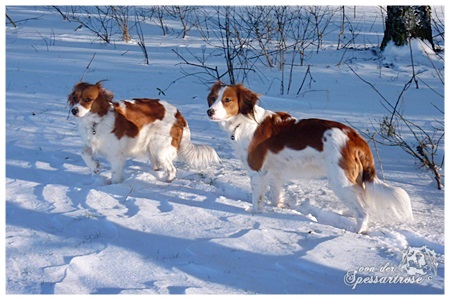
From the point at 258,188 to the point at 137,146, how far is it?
1.54 m

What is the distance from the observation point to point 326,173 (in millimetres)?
5105

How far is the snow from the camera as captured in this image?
4023mm

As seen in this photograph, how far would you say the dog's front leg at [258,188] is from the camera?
5.41 m

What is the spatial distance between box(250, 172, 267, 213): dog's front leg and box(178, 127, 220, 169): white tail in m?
1.05

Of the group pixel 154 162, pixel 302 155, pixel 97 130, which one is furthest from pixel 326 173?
pixel 97 130

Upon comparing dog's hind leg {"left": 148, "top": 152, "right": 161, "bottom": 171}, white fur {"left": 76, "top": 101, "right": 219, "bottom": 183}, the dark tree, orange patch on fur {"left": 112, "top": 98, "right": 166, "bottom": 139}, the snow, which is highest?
the dark tree

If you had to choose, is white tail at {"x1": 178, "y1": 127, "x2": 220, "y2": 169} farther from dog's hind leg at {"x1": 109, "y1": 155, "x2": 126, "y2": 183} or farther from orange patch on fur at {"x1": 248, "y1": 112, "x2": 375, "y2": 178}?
orange patch on fur at {"x1": 248, "y1": 112, "x2": 375, "y2": 178}

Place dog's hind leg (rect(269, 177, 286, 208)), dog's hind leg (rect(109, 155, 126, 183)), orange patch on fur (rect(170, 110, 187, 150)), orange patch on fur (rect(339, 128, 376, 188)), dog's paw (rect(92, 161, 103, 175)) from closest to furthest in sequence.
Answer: orange patch on fur (rect(339, 128, 376, 188))
dog's hind leg (rect(269, 177, 286, 208))
dog's hind leg (rect(109, 155, 126, 183))
dog's paw (rect(92, 161, 103, 175))
orange patch on fur (rect(170, 110, 187, 150))

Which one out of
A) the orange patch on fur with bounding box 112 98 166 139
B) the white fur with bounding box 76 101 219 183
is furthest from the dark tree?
the orange patch on fur with bounding box 112 98 166 139

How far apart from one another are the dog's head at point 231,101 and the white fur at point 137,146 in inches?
40.1

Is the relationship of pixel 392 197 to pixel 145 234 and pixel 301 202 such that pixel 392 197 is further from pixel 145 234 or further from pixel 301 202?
pixel 145 234

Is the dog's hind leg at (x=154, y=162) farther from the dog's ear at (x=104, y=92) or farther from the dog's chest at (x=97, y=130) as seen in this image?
the dog's ear at (x=104, y=92)

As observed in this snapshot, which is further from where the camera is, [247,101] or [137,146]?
[137,146]

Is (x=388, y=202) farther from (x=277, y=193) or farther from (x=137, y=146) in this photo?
(x=137, y=146)
